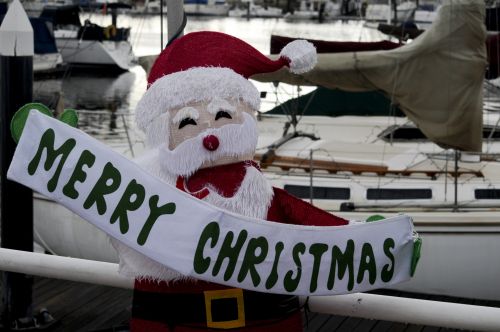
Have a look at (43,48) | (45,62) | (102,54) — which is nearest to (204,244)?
(43,48)

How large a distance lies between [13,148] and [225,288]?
6.99ft

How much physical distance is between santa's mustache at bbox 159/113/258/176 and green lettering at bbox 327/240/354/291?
1.60 ft

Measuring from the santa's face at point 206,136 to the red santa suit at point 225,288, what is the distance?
2.3 inches

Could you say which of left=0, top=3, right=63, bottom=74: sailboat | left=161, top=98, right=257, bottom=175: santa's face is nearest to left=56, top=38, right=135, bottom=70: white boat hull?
left=0, top=3, right=63, bottom=74: sailboat

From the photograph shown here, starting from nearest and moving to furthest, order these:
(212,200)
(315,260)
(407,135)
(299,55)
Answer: (315,260) < (212,200) < (299,55) < (407,135)

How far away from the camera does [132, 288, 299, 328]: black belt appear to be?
2.78 meters

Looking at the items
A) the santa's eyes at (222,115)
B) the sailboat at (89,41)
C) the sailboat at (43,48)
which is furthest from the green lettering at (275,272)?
the sailboat at (89,41)

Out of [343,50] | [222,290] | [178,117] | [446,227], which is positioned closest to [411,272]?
[222,290]

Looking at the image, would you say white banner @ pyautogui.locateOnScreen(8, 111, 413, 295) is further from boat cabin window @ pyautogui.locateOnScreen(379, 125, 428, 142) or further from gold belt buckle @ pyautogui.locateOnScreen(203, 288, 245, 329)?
boat cabin window @ pyautogui.locateOnScreen(379, 125, 428, 142)

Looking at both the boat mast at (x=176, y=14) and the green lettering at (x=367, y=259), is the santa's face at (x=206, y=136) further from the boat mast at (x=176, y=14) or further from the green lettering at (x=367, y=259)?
the boat mast at (x=176, y=14)

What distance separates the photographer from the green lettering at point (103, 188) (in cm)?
261

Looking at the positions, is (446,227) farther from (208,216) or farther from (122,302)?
(208,216)

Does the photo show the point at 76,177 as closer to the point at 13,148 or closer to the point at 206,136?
the point at 206,136

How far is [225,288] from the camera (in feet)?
9.14
